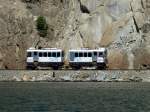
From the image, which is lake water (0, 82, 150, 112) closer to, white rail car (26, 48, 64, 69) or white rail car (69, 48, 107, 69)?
white rail car (69, 48, 107, 69)

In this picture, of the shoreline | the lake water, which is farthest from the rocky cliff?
the lake water

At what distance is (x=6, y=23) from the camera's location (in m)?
109

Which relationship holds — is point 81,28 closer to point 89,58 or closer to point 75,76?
point 89,58

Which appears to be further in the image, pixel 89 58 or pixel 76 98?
pixel 89 58

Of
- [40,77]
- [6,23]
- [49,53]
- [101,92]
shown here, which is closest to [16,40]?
[6,23]

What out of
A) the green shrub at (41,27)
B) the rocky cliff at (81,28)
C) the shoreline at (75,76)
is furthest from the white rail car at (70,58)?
the green shrub at (41,27)

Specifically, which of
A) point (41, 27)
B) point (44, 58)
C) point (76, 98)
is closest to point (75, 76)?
point (44, 58)

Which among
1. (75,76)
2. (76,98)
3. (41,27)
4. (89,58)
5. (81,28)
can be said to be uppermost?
(41,27)

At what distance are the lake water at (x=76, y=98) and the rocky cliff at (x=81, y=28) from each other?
636 inches

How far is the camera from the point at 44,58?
95.6 m

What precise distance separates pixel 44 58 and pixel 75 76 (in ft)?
31.9

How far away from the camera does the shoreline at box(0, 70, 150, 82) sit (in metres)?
86.2

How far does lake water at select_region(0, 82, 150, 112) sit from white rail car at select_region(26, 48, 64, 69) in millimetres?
14979

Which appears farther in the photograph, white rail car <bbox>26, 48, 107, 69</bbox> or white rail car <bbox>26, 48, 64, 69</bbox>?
white rail car <bbox>26, 48, 64, 69</bbox>
